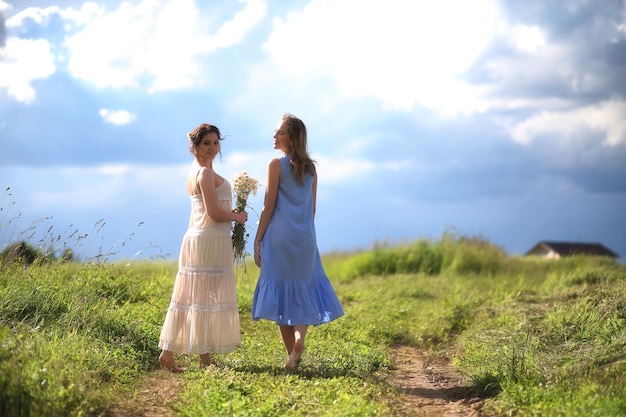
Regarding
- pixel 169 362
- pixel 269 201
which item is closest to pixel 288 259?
pixel 269 201

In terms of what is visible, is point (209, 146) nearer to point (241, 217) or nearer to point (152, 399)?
point (241, 217)

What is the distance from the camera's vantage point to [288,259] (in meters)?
7.24

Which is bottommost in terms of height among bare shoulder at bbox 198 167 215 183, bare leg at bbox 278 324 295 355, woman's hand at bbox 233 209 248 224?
bare leg at bbox 278 324 295 355

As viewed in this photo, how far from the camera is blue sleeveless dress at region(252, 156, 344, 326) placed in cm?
→ 718

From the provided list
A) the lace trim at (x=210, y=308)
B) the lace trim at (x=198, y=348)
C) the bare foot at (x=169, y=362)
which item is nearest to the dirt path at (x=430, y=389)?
the lace trim at (x=198, y=348)

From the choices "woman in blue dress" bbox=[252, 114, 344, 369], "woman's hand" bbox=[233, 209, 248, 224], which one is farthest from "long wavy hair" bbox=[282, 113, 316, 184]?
"woman's hand" bbox=[233, 209, 248, 224]

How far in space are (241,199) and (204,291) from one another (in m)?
1.02

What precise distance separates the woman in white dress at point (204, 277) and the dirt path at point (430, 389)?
1846 mm

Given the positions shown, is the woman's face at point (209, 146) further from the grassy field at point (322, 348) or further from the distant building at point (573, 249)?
the distant building at point (573, 249)

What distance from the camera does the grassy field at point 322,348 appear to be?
5.91 metres

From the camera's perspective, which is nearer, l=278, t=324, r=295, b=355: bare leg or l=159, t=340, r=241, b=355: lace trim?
l=159, t=340, r=241, b=355: lace trim

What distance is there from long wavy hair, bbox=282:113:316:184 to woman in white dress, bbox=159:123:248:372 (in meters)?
0.69

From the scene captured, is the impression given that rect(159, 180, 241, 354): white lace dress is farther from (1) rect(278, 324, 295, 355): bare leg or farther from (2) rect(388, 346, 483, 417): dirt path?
(2) rect(388, 346, 483, 417): dirt path

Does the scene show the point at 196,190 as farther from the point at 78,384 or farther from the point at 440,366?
the point at 440,366
